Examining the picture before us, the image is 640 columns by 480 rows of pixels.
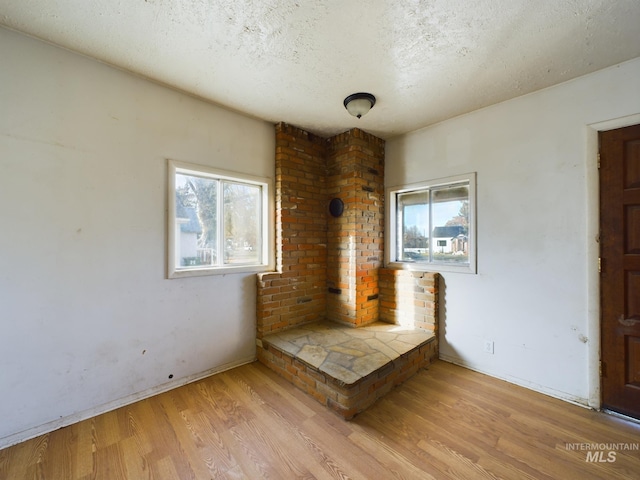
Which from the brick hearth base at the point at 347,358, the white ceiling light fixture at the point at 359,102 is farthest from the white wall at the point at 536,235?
the white ceiling light fixture at the point at 359,102

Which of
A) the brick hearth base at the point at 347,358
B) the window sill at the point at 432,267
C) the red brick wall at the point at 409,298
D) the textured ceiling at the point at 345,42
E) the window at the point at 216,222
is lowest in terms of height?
the brick hearth base at the point at 347,358

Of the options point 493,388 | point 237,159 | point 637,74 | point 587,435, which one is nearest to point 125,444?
point 237,159

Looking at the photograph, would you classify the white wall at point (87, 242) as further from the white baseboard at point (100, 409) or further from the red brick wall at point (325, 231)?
the red brick wall at point (325, 231)

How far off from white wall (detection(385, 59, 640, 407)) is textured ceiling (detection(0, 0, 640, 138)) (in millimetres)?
252

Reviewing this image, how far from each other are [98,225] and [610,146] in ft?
12.9

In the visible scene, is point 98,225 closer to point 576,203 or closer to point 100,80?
Answer: point 100,80

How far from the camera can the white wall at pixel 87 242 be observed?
1.67 metres

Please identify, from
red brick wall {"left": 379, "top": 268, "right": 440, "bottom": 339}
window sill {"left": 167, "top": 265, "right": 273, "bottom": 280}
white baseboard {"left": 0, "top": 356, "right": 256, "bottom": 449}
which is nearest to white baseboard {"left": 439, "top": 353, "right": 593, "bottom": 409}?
red brick wall {"left": 379, "top": 268, "right": 440, "bottom": 339}

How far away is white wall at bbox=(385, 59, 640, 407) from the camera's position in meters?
2.01

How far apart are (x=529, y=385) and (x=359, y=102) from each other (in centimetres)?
293

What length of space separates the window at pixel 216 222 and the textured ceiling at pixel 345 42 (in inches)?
31.5

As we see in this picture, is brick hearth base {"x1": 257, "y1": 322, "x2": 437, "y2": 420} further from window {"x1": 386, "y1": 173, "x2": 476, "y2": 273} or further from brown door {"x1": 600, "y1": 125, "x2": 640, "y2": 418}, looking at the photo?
brown door {"x1": 600, "y1": 125, "x2": 640, "y2": 418}

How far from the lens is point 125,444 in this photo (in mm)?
1665

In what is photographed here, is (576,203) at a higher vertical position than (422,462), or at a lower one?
higher
